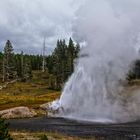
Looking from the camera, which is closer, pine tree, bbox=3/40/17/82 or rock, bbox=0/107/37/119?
rock, bbox=0/107/37/119

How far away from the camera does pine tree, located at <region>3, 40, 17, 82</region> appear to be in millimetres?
173525

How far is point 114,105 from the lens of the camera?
8194 cm

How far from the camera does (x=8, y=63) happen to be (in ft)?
576

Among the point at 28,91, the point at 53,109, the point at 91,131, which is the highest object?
the point at 28,91

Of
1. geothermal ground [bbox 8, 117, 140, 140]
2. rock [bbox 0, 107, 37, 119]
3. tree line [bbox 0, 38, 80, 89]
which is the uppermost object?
tree line [bbox 0, 38, 80, 89]

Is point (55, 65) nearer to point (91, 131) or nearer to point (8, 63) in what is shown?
point (8, 63)

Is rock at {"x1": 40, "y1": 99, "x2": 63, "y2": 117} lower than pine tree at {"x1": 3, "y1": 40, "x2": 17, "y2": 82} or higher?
lower

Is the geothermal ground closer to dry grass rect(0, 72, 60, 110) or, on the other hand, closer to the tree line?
dry grass rect(0, 72, 60, 110)

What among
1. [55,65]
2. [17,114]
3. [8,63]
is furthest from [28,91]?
[17,114]

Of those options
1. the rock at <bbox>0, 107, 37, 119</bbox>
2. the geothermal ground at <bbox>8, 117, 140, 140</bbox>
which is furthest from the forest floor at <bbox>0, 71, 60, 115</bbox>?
the geothermal ground at <bbox>8, 117, 140, 140</bbox>

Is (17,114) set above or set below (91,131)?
above

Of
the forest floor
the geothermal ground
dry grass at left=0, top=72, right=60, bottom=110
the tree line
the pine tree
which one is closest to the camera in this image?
the geothermal ground

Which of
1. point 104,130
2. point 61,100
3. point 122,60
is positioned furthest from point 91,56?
point 104,130

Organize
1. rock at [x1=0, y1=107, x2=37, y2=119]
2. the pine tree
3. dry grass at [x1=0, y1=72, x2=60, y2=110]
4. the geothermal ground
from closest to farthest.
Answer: the geothermal ground
rock at [x1=0, y1=107, x2=37, y2=119]
dry grass at [x1=0, y1=72, x2=60, y2=110]
the pine tree
